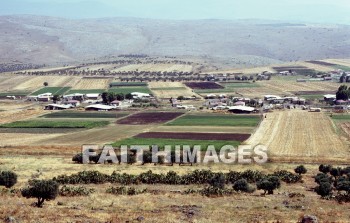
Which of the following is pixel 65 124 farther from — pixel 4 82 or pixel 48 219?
pixel 4 82

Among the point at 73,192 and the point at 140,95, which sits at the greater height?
the point at 140,95

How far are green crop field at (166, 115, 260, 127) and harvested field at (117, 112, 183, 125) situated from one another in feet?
8.55

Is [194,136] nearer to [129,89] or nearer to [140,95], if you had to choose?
[140,95]

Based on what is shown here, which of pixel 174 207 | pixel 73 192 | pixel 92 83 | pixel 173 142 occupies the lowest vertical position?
pixel 173 142

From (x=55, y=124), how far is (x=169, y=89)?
6314 cm

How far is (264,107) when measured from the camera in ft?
331

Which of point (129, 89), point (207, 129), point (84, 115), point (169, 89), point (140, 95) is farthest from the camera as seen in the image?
point (169, 89)

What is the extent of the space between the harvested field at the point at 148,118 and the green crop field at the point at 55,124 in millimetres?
4212

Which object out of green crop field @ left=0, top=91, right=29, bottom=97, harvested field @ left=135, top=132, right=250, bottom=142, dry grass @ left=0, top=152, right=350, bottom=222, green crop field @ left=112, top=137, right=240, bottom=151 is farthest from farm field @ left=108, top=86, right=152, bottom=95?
dry grass @ left=0, top=152, right=350, bottom=222

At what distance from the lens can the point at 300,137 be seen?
6769cm

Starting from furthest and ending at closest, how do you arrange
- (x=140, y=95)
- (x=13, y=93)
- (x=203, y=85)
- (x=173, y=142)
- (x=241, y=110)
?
(x=203, y=85) < (x=13, y=93) < (x=140, y=95) < (x=241, y=110) < (x=173, y=142)

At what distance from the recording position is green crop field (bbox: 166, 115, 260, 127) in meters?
79.9

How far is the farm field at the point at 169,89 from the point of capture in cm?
12875

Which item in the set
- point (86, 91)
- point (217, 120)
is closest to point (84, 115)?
point (217, 120)
